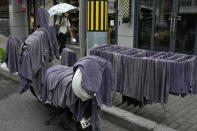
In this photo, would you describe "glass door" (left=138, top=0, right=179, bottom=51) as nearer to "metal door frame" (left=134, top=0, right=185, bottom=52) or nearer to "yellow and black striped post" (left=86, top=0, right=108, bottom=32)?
"metal door frame" (left=134, top=0, right=185, bottom=52)

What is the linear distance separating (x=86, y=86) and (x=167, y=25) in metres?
6.23

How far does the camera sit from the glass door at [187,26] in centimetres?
778

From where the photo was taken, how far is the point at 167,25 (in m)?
8.39

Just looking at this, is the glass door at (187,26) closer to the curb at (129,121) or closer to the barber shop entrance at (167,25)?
the barber shop entrance at (167,25)

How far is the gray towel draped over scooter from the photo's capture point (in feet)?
9.75

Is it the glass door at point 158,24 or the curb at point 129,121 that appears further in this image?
the glass door at point 158,24

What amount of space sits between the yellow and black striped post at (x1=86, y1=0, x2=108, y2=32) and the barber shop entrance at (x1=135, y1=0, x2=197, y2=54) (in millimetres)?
3207

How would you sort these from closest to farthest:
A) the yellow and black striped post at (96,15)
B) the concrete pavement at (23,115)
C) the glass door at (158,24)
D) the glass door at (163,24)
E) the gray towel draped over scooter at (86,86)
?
the gray towel draped over scooter at (86,86) → the concrete pavement at (23,115) → the yellow and black striped post at (96,15) → the glass door at (158,24) → the glass door at (163,24)

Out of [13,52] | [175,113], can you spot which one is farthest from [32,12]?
[175,113]

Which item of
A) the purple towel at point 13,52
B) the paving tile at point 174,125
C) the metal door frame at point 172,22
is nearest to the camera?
the paving tile at point 174,125

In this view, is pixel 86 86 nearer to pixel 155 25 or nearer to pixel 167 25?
pixel 167 25

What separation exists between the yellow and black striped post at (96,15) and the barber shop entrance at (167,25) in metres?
3.21

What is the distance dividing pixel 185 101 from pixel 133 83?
1672 millimetres

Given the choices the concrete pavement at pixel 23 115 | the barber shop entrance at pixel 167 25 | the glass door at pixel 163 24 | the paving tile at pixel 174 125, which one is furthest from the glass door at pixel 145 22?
the paving tile at pixel 174 125
